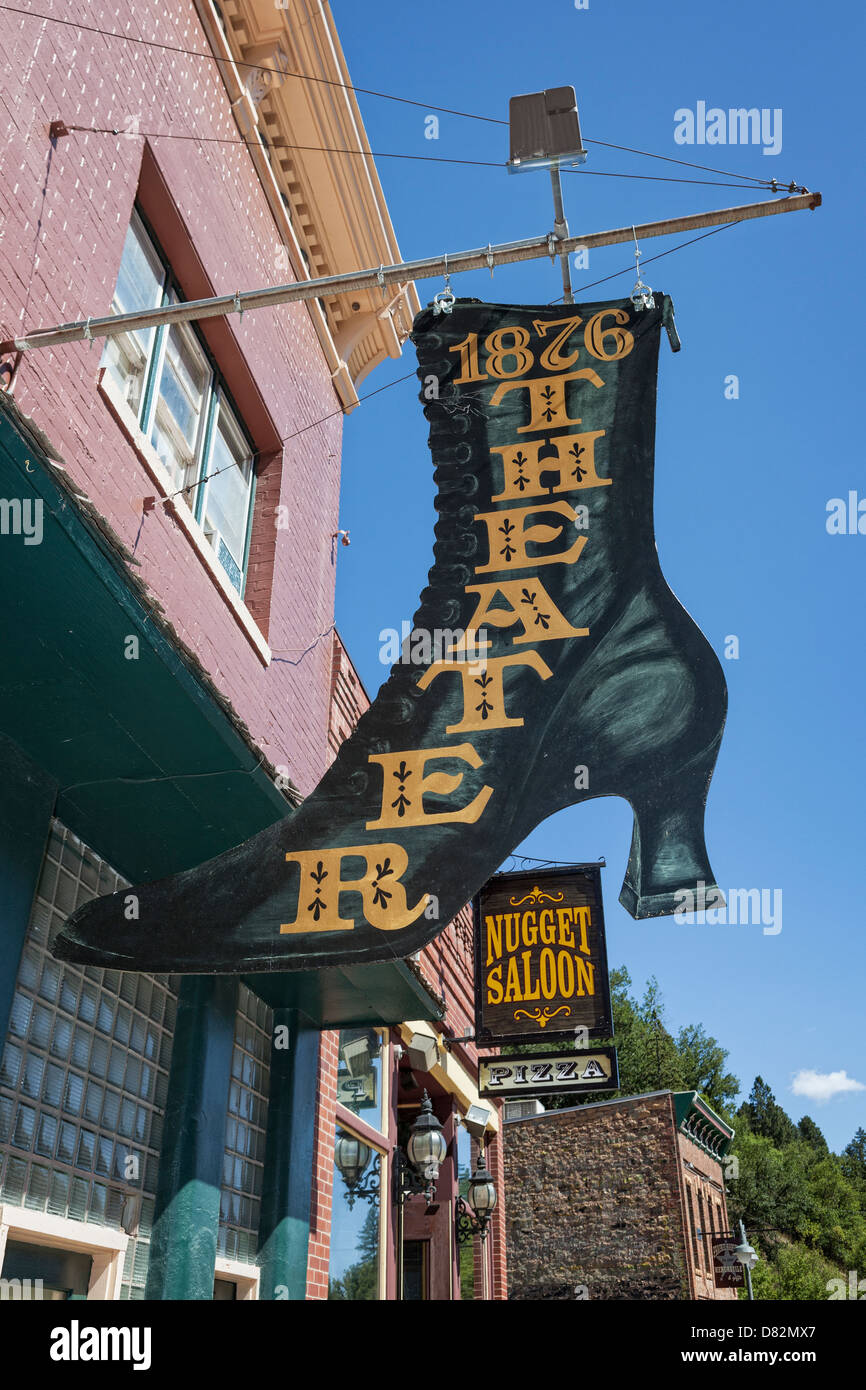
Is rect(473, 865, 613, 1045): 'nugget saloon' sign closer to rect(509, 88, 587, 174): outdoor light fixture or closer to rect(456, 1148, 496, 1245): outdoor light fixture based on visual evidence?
rect(456, 1148, 496, 1245): outdoor light fixture

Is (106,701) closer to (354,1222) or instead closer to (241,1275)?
(241,1275)

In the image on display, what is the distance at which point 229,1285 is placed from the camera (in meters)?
6.84

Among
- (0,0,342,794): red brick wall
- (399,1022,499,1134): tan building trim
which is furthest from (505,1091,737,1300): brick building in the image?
(0,0,342,794): red brick wall

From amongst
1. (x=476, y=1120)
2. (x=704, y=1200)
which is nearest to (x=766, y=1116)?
(x=704, y=1200)

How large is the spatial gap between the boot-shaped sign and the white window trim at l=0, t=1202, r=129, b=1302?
142 centimetres

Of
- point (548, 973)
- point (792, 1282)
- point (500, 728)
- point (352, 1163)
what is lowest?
point (792, 1282)

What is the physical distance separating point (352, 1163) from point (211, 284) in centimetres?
679

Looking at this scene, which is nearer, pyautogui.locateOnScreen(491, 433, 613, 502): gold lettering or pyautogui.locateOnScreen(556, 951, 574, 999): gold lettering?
pyautogui.locateOnScreen(491, 433, 613, 502): gold lettering

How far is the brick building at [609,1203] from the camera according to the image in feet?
89.0

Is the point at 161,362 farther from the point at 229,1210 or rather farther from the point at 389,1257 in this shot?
the point at 389,1257

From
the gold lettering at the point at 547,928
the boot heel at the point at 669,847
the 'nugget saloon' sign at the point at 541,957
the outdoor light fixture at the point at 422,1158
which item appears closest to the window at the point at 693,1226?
the outdoor light fixture at the point at 422,1158

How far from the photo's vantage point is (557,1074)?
1034 cm

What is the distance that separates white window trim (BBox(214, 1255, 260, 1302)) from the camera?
6.57m

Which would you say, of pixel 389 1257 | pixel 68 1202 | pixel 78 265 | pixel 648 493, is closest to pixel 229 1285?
pixel 68 1202
